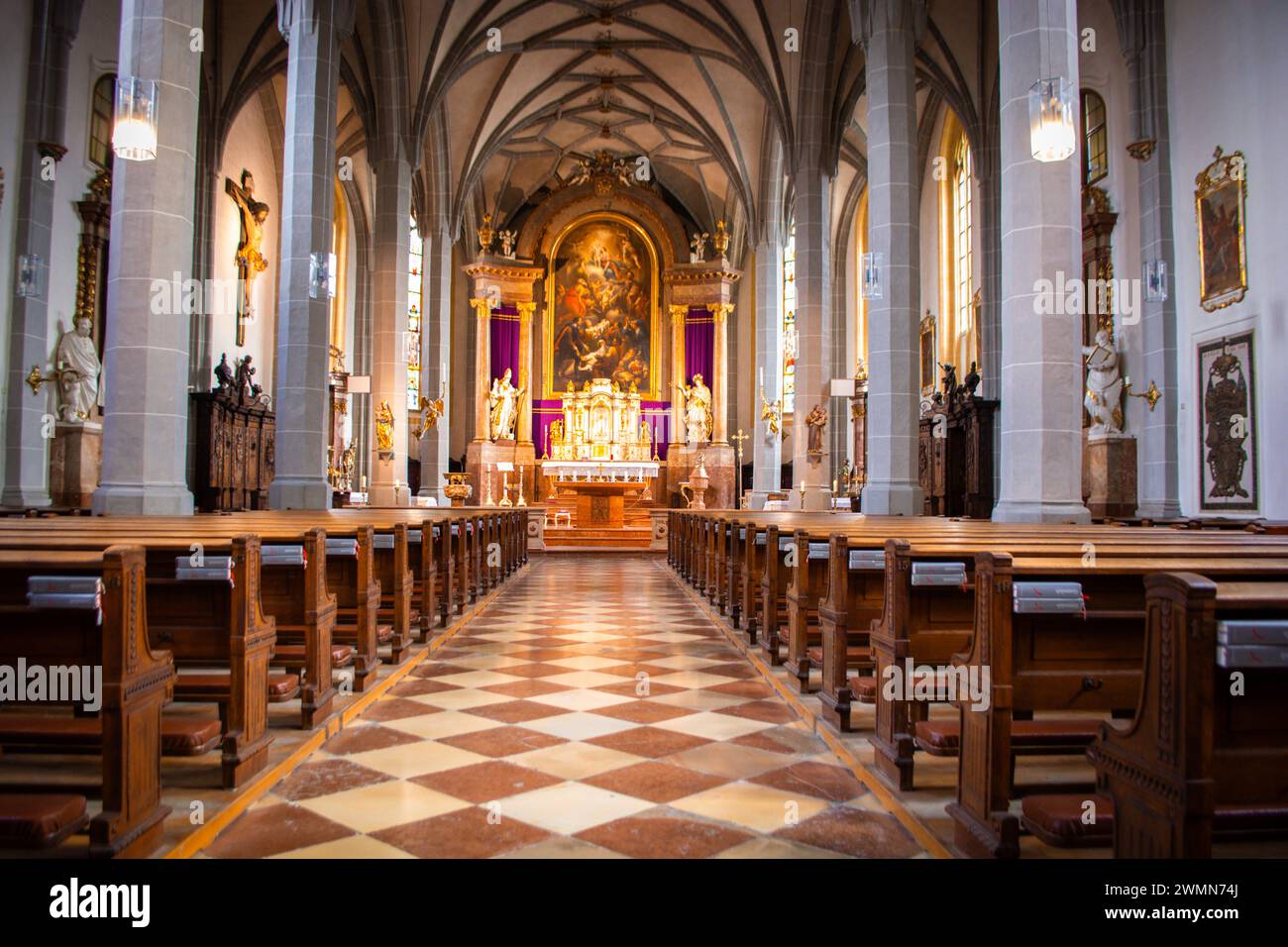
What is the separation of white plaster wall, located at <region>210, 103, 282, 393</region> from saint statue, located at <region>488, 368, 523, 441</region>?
29.6 feet

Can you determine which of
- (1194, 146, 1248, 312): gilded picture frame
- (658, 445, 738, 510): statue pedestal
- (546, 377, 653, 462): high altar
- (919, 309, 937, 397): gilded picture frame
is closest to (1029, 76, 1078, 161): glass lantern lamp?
(1194, 146, 1248, 312): gilded picture frame

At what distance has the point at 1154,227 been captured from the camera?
13234mm

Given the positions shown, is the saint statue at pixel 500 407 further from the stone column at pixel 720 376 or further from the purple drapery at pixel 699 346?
the stone column at pixel 720 376

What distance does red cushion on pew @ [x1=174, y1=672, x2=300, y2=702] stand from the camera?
3.98 m

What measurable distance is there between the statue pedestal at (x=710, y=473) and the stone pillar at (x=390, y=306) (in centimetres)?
1298

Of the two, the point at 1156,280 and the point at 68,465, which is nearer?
the point at 1156,280

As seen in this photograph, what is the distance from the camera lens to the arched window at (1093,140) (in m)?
15.0

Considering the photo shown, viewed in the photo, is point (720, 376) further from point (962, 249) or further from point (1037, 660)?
point (1037, 660)

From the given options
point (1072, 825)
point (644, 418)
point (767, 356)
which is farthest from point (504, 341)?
point (1072, 825)

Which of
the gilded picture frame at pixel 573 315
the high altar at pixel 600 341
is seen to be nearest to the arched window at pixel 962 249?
the high altar at pixel 600 341

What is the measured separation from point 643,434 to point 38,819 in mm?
28192

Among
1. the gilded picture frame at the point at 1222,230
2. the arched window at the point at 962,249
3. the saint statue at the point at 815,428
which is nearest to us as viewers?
the gilded picture frame at the point at 1222,230
